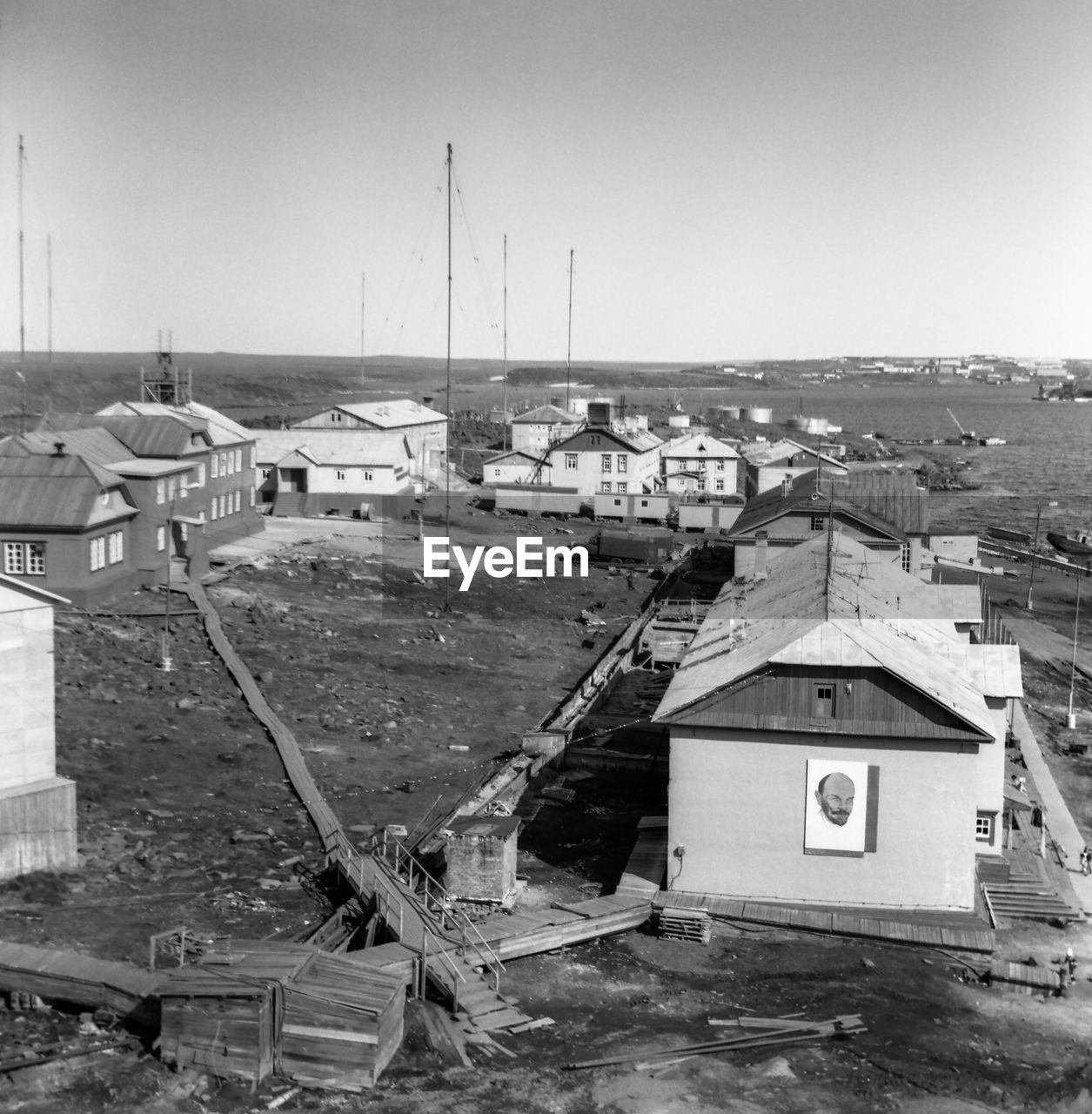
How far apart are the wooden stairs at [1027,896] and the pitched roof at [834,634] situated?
2.85 m

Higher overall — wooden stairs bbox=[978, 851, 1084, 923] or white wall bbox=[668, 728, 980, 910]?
white wall bbox=[668, 728, 980, 910]

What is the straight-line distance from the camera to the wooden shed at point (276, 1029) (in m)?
14.8

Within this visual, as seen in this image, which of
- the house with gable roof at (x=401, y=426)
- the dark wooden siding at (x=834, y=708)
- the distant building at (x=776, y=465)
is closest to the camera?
the dark wooden siding at (x=834, y=708)

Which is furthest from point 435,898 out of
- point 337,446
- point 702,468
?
point 702,468

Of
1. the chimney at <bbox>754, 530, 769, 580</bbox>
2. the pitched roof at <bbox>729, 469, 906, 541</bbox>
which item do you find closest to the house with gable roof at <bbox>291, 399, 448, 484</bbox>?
the pitched roof at <bbox>729, 469, 906, 541</bbox>

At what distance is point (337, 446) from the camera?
200 feet

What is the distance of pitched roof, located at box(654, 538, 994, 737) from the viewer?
21.2 meters

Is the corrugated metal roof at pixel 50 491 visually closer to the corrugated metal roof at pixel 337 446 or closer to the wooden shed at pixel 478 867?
the wooden shed at pixel 478 867

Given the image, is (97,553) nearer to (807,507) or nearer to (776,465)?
(807,507)

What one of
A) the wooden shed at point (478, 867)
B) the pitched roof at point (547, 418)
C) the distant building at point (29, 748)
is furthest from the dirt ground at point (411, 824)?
the pitched roof at point (547, 418)

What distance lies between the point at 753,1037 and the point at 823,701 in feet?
20.7

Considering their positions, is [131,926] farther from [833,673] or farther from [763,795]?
[833,673]

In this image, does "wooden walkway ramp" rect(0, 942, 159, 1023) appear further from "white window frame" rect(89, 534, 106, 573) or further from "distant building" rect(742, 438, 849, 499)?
"distant building" rect(742, 438, 849, 499)

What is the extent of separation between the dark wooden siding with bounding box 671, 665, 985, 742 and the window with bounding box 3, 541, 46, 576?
1996 cm
